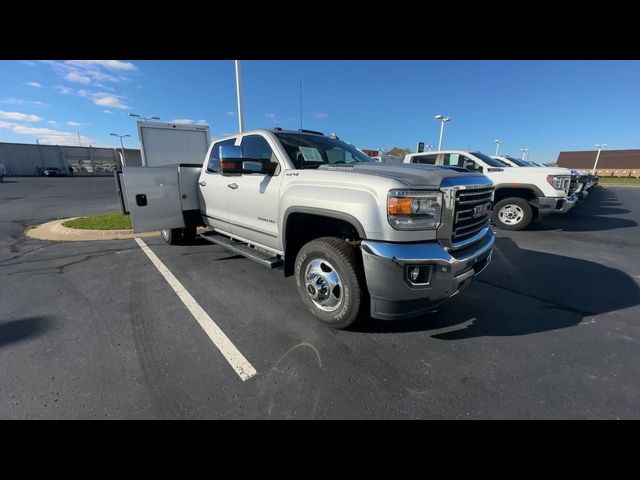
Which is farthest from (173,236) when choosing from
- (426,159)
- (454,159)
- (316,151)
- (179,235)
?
(454,159)

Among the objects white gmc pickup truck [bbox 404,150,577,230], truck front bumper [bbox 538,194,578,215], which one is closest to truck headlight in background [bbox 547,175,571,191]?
white gmc pickup truck [bbox 404,150,577,230]

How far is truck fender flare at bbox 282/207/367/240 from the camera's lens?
2434mm

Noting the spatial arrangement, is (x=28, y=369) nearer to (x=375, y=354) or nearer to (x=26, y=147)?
(x=375, y=354)

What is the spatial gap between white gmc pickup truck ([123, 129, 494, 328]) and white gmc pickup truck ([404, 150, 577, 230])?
15.3ft

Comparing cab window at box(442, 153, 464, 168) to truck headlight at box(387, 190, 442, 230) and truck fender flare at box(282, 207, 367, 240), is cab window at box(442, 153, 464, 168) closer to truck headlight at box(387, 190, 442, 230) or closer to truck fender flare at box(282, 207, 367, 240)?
truck headlight at box(387, 190, 442, 230)

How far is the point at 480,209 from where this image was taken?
2.95 m

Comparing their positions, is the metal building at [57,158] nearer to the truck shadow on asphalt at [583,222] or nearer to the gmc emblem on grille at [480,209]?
the truck shadow on asphalt at [583,222]

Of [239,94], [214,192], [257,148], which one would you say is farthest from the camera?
[239,94]

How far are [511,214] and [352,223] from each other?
7225 mm

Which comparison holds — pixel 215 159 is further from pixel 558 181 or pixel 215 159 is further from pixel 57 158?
pixel 57 158

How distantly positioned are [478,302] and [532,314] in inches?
22.2

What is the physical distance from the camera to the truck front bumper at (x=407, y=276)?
7.48 feet
